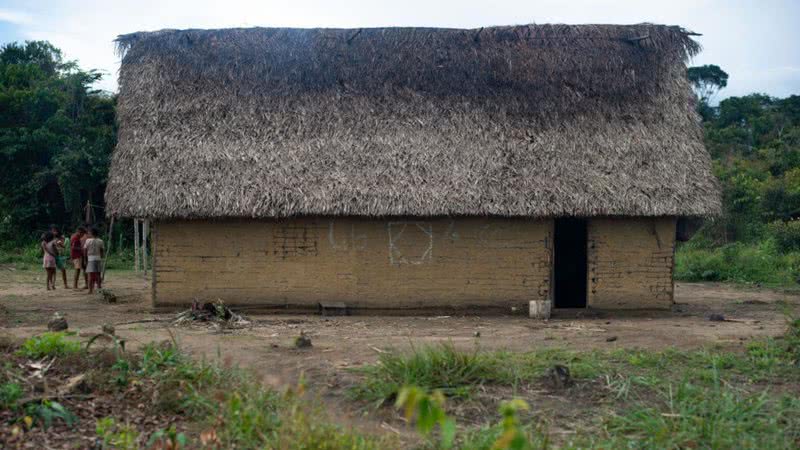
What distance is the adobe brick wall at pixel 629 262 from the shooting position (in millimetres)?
12008

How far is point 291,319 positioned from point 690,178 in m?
5.87

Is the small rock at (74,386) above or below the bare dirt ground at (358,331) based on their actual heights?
above

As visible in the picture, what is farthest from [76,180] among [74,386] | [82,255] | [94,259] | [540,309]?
[74,386]

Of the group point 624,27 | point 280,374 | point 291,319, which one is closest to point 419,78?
point 624,27

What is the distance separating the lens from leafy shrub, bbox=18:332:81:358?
6.65 meters

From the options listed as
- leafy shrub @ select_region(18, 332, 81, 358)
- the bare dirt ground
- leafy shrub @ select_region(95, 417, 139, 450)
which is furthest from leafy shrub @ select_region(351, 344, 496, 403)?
leafy shrub @ select_region(18, 332, 81, 358)

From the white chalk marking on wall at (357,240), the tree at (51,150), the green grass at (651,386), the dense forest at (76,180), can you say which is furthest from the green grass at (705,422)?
the tree at (51,150)

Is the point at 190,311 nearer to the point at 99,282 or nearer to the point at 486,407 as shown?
the point at 99,282

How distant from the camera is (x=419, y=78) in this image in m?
13.3

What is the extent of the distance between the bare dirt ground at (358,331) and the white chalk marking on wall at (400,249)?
32.0 inches

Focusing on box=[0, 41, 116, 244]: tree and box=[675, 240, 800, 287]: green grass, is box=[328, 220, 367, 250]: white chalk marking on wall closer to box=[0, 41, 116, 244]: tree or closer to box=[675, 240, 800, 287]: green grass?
box=[675, 240, 800, 287]: green grass

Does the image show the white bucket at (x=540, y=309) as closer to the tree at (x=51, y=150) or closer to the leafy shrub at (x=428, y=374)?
the leafy shrub at (x=428, y=374)

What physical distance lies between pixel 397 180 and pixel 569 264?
4.20 m

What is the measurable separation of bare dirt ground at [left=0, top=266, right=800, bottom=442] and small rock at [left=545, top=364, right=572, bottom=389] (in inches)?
8.1
